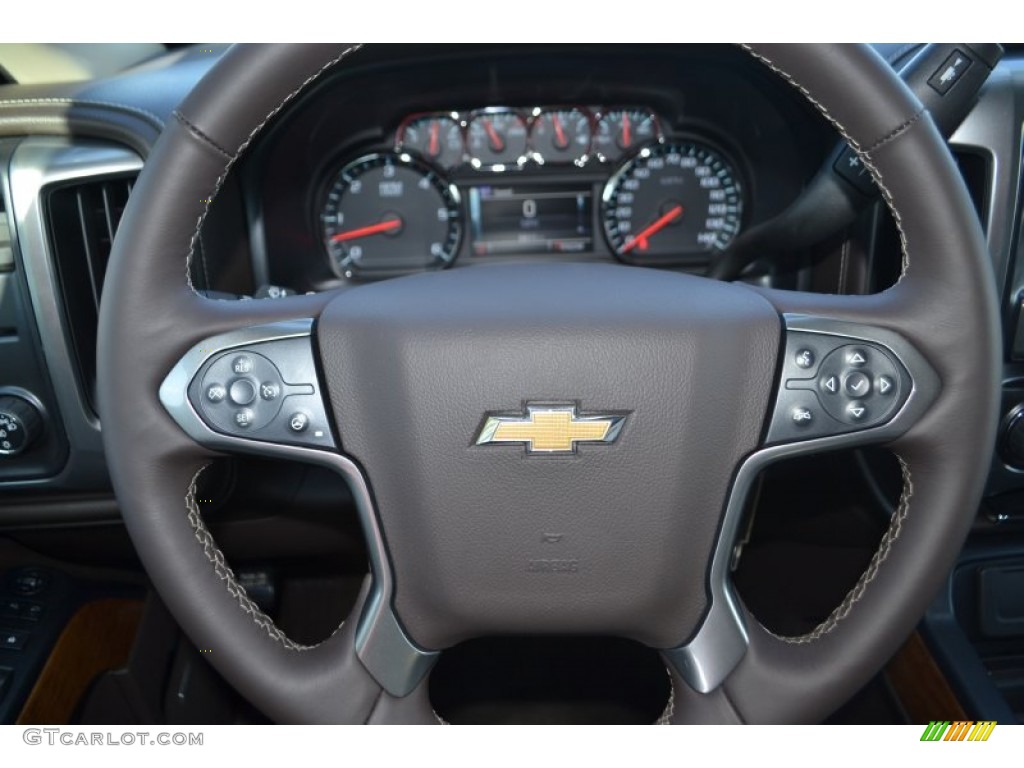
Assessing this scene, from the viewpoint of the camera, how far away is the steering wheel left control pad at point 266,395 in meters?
0.96

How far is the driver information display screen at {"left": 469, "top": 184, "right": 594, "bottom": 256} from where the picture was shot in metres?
1.74

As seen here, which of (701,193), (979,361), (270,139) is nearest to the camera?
(979,361)

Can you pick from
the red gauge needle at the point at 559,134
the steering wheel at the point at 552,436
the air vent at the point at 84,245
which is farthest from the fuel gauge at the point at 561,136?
the steering wheel at the point at 552,436

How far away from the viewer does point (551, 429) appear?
3.08 ft

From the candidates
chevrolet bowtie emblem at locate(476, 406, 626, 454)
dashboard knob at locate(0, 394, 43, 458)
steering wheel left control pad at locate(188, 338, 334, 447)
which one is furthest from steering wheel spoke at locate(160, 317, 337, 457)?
dashboard knob at locate(0, 394, 43, 458)

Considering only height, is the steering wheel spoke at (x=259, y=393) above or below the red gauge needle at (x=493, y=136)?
below

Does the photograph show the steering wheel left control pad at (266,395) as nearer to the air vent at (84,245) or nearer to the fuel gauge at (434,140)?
the air vent at (84,245)

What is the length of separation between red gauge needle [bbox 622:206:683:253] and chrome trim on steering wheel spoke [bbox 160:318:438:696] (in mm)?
900

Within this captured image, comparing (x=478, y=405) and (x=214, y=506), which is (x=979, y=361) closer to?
(x=478, y=405)

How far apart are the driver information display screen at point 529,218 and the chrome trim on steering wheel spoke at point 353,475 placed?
0.82m

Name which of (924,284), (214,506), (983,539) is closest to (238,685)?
(214,506)

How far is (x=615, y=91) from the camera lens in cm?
168

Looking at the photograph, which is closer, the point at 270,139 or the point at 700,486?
the point at 700,486

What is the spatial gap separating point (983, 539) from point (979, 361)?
33.0 inches
